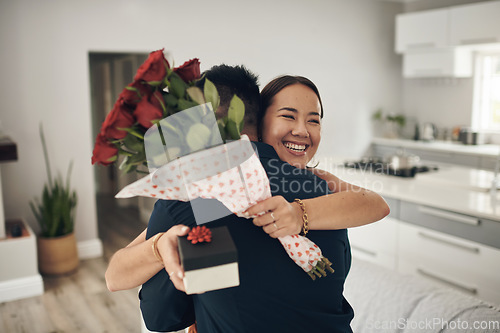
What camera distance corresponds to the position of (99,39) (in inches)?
165

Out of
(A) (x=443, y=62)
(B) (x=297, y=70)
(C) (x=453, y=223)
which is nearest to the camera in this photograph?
(C) (x=453, y=223)

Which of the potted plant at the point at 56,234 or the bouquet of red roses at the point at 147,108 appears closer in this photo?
the bouquet of red roses at the point at 147,108

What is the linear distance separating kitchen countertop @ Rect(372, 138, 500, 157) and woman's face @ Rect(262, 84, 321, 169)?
436 centimetres

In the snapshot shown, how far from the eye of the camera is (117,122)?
72 centimetres

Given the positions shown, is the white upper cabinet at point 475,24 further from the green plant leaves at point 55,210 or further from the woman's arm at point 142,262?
the woman's arm at point 142,262

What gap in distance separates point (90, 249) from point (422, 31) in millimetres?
4646

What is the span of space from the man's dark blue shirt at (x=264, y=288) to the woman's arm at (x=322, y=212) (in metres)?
0.04

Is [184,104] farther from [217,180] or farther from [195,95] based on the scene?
[217,180]

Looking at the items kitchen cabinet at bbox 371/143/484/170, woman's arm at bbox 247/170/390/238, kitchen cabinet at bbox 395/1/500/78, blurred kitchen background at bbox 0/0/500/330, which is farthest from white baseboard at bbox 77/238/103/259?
kitchen cabinet at bbox 395/1/500/78

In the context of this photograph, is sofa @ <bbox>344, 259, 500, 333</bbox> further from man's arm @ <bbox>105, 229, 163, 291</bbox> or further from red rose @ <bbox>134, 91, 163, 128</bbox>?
red rose @ <bbox>134, 91, 163, 128</bbox>

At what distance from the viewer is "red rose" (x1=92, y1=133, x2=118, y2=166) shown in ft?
2.43

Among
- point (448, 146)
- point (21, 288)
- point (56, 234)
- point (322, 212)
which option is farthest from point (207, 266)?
point (448, 146)

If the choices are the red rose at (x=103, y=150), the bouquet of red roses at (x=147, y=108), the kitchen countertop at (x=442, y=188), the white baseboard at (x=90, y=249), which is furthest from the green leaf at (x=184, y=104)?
the white baseboard at (x=90, y=249)

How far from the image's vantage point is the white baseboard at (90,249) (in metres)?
4.27
